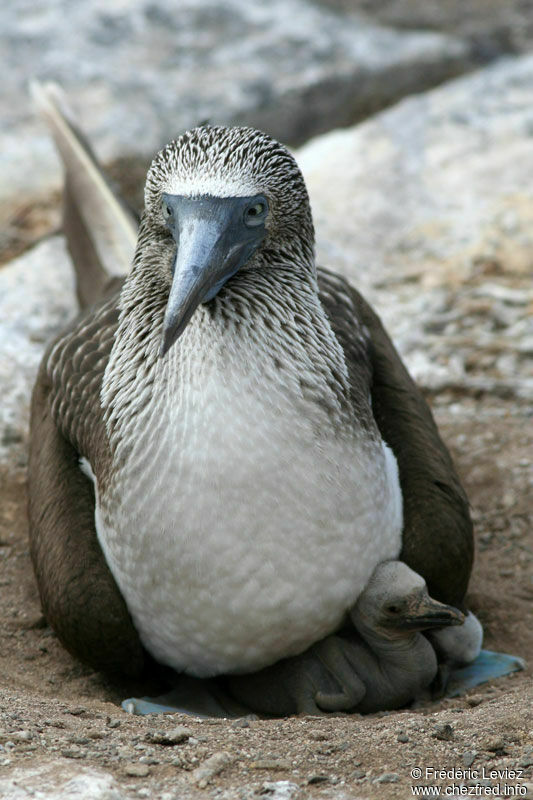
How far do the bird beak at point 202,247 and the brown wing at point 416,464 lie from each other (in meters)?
0.94

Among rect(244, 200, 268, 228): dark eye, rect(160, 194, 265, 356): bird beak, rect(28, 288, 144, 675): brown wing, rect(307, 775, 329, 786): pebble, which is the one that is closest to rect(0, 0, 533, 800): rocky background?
rect(307, 775, 329, 786): pebble

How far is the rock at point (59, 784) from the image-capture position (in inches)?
123

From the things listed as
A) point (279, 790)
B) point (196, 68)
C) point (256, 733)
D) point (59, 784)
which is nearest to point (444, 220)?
point (196, 68)

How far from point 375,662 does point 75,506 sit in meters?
1.38

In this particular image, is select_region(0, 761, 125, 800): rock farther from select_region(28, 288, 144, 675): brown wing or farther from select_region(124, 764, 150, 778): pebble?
select_region(28, 288, 144, 675): brown wing

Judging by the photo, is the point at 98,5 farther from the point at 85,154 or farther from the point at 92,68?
the point at 85,154

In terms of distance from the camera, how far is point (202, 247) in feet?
12.6

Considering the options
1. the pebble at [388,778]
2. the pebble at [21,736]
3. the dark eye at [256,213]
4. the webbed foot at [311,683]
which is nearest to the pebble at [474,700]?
the webbed foot at [311,683]

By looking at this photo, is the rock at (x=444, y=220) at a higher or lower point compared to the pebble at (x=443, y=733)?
higher

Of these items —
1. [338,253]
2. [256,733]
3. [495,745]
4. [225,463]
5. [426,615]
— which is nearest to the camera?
[495,745]

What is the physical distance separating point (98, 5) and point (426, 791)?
821 cm

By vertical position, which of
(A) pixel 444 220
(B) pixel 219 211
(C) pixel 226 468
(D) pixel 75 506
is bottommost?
(D) pixel 75 506

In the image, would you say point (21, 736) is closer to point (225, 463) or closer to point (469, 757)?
A: point (225, 463)

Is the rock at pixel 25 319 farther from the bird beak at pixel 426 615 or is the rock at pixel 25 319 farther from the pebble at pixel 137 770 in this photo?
the pebble at pixel 137 770
